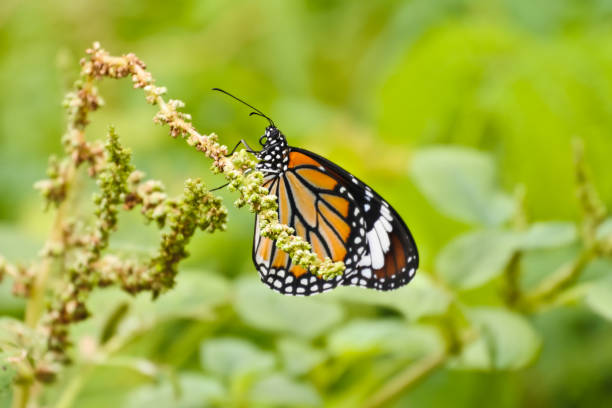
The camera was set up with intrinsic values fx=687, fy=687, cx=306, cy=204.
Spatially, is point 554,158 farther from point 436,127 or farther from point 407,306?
point 407,306

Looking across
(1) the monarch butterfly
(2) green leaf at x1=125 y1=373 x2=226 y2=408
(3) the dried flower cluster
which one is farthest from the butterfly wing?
(3) the dried flower cluster

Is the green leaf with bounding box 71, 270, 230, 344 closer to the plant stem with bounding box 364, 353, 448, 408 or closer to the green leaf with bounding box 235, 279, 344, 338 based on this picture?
the green leaf with bounding box 235, 279, 344, 338

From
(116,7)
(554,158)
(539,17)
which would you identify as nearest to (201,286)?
(554,158)

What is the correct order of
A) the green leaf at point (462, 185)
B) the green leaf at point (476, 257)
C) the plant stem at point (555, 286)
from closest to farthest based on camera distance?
1. the green leaf at point (476, 257)
2. the plant stem at point (555, 286)
3. the green leaf at point (462, 185)

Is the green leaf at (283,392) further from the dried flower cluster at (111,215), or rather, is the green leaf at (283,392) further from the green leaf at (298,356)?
the dried flower cluster at (111,215)

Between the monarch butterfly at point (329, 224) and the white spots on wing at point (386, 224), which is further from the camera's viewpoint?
the white spots on wing at point (386, 224)

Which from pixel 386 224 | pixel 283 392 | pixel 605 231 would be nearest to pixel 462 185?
pixel 386 224

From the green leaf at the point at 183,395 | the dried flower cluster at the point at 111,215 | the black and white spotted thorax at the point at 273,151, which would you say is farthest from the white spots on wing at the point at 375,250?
the dried flower cluster at the point at 111,215

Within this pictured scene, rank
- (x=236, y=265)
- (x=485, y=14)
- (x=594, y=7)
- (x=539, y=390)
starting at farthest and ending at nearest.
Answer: (x=485, y=14) < (x=594, y=7) < (x=236, y=265) < (x=539, y=390)

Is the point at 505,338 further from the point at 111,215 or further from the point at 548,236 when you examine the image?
the point at 111,215
